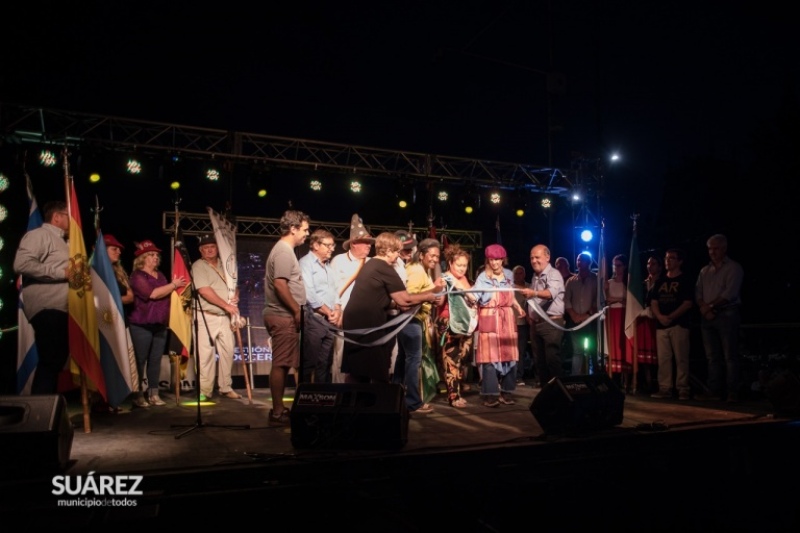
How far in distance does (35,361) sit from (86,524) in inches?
105

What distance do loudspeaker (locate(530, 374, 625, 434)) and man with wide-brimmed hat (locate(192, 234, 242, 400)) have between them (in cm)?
429

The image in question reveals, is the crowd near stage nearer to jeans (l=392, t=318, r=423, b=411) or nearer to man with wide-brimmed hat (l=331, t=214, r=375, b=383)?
jeans (l=392, t=318, r=423, b=411)

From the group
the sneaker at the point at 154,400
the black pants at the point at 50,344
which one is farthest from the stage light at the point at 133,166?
the black pants at the point at 50,344

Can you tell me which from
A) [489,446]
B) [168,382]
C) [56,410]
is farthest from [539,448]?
[168,382]

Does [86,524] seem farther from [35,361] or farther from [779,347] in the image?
[779,347]

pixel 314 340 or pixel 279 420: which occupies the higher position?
pixel 314 340

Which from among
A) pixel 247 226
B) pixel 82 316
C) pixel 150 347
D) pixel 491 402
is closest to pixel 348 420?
pixel 82 316

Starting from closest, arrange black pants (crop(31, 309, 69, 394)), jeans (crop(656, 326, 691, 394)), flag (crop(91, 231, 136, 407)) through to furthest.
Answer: black pants (crop(31, 309, 69, 394)) → flag (crop(91, 231, 136, 407)) → jeans (crop(656, 326, 691, 394))

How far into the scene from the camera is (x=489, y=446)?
4.54 meters

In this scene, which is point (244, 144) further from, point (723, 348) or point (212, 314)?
point (723, 348)

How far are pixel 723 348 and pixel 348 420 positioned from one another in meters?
5.14

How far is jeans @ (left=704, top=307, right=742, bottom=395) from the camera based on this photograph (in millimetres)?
7039

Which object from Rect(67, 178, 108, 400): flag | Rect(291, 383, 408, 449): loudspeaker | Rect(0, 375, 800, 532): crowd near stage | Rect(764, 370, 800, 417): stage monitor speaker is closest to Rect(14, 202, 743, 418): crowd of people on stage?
Rect(67, 178, 108, 400): flag

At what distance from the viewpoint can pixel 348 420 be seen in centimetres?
437
